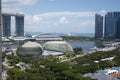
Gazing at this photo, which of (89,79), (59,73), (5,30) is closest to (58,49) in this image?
(59,73)

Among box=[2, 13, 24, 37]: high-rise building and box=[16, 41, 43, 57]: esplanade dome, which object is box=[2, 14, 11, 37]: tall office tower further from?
box=[16, 41, 43, 57]: esplanade dome

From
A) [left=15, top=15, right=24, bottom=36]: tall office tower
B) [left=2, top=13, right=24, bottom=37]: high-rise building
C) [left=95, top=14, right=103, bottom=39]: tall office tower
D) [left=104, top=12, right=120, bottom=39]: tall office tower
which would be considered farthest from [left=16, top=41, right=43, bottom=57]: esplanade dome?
[left=15, top=15, right=24, bottom=36]: tall office tower

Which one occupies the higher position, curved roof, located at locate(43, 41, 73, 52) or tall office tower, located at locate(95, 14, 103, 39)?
tall office tower, located at locate(95, 14, 103, 39)

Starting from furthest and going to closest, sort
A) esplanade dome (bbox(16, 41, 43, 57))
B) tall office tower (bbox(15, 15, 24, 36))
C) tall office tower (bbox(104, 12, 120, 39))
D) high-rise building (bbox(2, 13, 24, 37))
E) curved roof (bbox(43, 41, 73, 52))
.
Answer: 1. tall office tower (bbox(15, 15, 24, 36))
2. high-rise building (bbox(2, 13, 24, 37))
3. tall office tower (bbox(104, 12, 120, 39))
4. curved roof (bbox(43, 41, 73, 52))
5. esplanade dome (bbox(16, 41, 43, 57))

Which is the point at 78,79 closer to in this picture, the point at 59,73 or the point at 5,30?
the point at 59,73

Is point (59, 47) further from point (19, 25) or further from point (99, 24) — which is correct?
point (19, 25)

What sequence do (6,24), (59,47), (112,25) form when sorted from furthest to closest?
1. (6,24)
2. (112,25)
3. (59,47)

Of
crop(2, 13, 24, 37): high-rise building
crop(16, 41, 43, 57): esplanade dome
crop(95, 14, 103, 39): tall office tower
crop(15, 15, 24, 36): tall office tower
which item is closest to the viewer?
crop(16, 41, 43, 57): esplanade dome

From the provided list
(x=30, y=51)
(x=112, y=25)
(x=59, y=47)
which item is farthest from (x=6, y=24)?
(x=30, y=51)

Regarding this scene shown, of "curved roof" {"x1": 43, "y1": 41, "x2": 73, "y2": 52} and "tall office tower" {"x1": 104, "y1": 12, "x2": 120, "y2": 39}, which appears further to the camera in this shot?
"tall office tower" {"x1": 104, "y1": 12, "x2": 120, "y2": 39}
